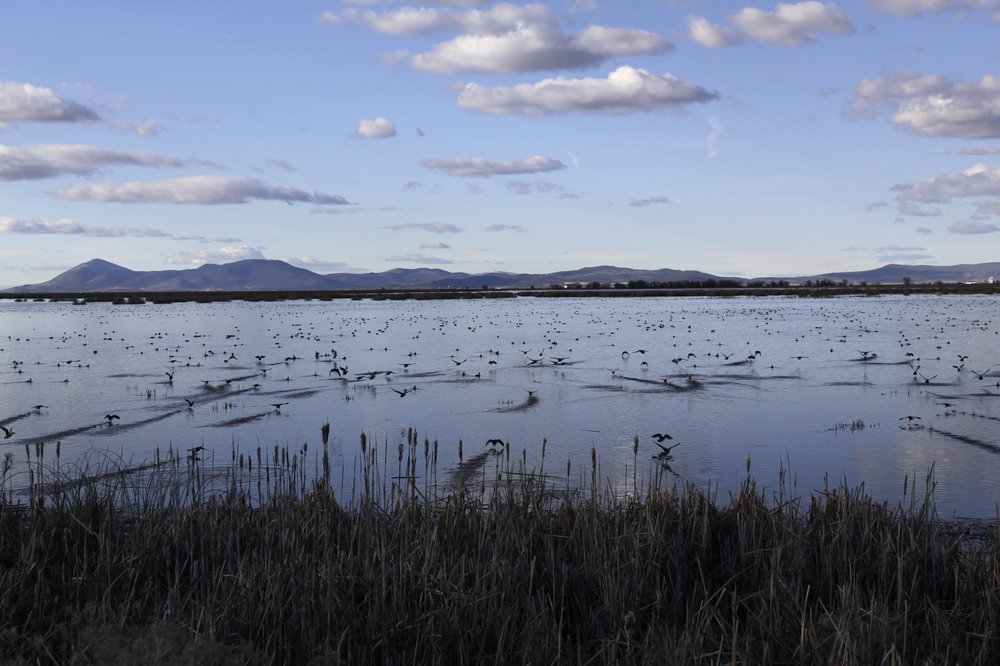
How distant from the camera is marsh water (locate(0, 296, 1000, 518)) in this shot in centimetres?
1091

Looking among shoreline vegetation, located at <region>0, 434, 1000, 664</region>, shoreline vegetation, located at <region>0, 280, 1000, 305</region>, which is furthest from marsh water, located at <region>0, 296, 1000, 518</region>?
shoreline vegetation, located at <region>0, 280, 1000, 305</region>

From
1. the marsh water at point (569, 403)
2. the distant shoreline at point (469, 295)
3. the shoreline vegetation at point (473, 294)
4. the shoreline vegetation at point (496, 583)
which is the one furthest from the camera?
the shoreline vegetation at point (473, 294)

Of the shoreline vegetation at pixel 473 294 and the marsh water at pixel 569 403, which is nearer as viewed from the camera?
the marsh water at pixel 569 403

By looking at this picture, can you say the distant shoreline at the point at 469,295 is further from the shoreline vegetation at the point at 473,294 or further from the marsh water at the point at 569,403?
the marsh water at the point at 569,403

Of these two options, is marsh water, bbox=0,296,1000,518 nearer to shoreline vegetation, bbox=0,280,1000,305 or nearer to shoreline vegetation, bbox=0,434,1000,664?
shoreline vegetation, bbox=0,434,1000,664

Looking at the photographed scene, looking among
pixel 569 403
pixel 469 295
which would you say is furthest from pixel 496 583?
pixel 469 295

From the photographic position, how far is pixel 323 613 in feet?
17.5

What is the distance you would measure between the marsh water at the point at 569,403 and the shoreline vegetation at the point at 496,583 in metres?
1.01

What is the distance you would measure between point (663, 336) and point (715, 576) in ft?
91.4

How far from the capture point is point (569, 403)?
53.1 ft

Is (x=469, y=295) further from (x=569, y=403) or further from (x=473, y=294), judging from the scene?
(x=569, y=403)

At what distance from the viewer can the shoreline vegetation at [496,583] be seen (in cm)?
489

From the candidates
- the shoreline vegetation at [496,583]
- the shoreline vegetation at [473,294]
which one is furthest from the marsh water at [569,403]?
the shoreline vegetation at [473,294]

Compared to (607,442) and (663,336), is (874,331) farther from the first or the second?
(607,442)
